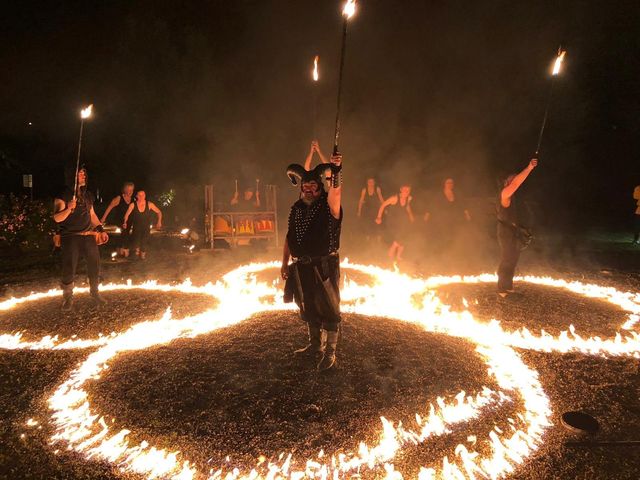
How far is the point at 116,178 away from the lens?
74.9 ft

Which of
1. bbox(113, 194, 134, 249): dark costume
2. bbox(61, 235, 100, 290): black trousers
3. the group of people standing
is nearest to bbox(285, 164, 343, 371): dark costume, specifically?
bbox(61, 235, 100, 290): black trousers

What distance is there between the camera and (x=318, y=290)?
4.90 m

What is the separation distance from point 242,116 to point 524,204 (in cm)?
1328

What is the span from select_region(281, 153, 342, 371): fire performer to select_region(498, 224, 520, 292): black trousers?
468 centimetres

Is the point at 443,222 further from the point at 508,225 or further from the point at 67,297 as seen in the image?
the point at 67,297

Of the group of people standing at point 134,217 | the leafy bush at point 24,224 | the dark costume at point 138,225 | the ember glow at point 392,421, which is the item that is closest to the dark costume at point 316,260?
the ember glow at point 392,421

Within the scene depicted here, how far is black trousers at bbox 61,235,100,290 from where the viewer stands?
7.32m

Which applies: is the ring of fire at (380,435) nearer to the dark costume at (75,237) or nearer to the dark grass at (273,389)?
the dark grass at (273,389)

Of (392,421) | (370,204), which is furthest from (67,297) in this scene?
(370,204)

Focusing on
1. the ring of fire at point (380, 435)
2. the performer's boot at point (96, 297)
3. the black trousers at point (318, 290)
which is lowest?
the ring of fire at point (380, 435)

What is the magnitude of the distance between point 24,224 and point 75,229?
9.37 meters

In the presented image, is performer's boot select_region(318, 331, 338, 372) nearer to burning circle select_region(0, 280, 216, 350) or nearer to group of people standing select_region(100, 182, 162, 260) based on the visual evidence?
burning circle select_region(0, 280, 216, 350)

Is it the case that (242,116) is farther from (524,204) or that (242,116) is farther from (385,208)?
(524,204)

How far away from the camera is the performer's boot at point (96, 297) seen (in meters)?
7.85
